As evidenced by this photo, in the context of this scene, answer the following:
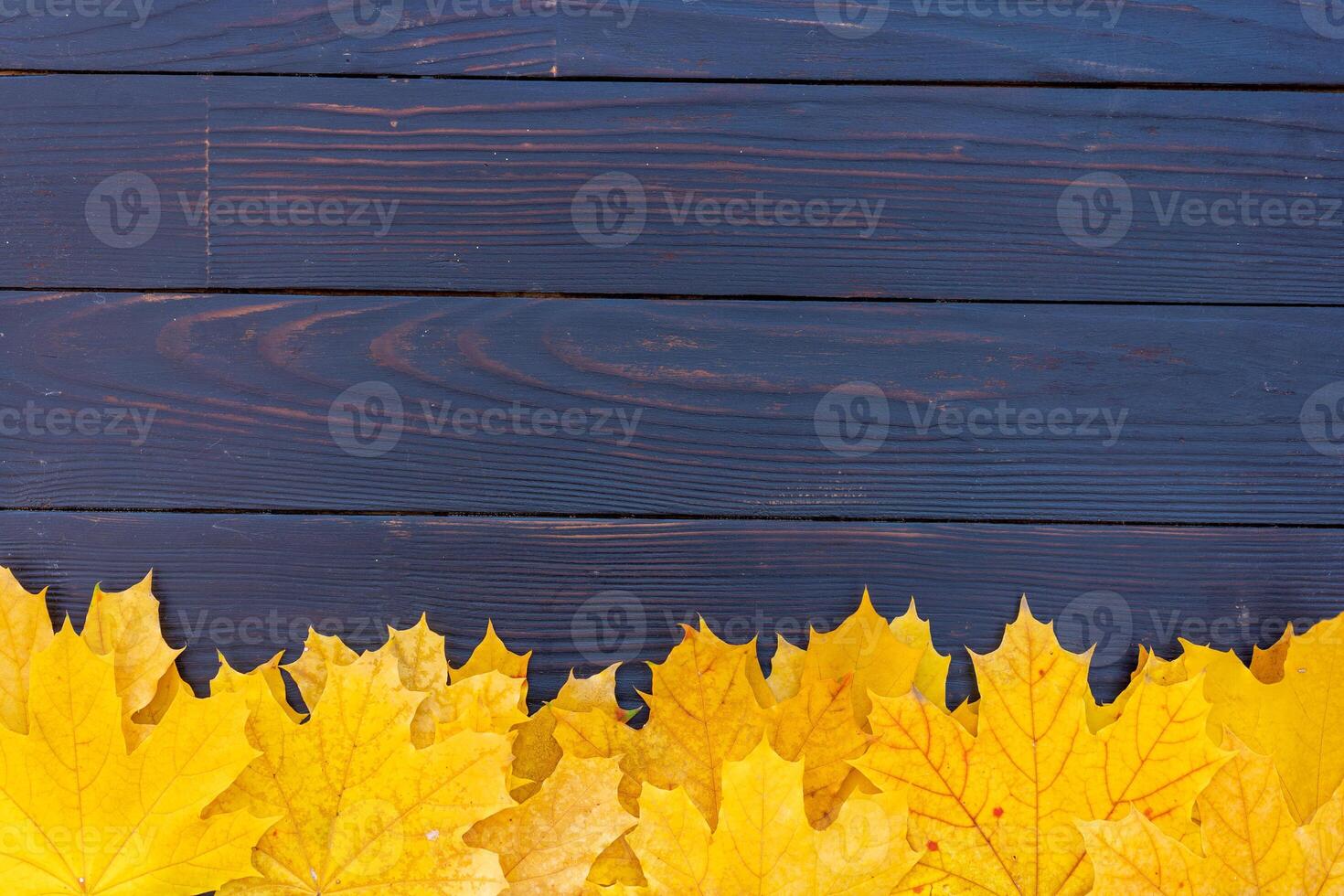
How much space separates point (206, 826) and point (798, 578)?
553 millimetres

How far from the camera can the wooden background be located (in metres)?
0.83

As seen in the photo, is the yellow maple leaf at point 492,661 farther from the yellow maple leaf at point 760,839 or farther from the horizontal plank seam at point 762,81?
the horizontal plank seam at point 762,81

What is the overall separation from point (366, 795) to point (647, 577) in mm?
334

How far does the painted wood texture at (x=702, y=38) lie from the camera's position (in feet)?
2.73

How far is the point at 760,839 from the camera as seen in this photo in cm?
58

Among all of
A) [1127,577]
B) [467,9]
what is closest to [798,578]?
[1127,577]

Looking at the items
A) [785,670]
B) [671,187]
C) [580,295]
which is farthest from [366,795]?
[671,187]

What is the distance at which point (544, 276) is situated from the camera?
84 cm

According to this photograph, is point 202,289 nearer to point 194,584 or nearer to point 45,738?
point 194,584

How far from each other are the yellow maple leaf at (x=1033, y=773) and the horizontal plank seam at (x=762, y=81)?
58 centimetres

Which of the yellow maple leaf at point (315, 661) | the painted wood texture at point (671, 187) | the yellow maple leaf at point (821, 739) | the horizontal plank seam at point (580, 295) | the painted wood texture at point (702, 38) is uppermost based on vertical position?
the painted wood texture at point (702, 38)

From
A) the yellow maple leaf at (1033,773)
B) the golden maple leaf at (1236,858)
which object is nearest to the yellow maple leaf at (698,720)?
the yellow maple leaf at (1033,773)

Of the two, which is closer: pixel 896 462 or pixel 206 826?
pixel 206 826

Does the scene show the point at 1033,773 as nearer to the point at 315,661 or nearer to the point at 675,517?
the point at 675,517
